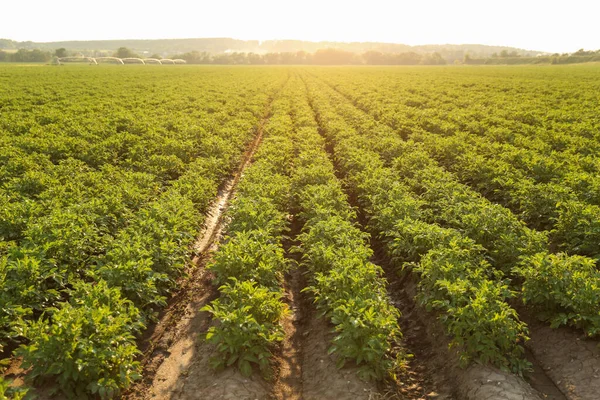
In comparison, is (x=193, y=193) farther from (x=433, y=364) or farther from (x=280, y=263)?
(x=433, y=364)

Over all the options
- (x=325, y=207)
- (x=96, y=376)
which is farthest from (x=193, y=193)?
(x=96, y=376)

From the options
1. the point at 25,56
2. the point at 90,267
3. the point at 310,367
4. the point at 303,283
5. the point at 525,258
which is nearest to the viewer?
the point at 310,367

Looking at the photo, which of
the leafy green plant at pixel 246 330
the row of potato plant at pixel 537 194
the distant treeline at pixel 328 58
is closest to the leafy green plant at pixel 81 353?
the leafy green plant at pixel 246 330

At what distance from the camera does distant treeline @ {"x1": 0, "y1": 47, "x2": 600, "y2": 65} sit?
120688 millimetres

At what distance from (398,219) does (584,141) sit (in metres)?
11.9

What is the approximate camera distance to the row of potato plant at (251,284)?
20.7 ft

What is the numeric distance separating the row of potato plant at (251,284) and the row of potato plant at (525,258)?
4255 mm

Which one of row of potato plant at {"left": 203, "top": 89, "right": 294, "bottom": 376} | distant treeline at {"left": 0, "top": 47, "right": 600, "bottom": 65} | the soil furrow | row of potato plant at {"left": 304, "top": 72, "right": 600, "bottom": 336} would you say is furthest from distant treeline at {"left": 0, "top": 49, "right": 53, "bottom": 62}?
row of potato plant at {"left": 304, "top": 72, "right": 600, "bottom": 336}

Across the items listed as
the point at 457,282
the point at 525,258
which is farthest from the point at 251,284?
the point at 525,258

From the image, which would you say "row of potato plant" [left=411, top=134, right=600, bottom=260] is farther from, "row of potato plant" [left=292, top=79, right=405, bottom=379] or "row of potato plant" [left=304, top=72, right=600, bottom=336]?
"row of potato plant" [left=292, top=79, right=405, bottom=379]

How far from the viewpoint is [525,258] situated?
755 centimetres

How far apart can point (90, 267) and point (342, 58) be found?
560 ft

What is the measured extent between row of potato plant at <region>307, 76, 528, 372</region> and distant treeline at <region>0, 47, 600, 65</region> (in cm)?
12692

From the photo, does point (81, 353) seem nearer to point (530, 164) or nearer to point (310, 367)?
point (310, 367)
